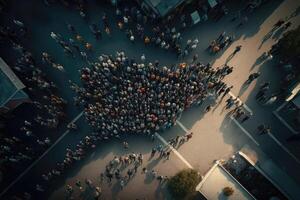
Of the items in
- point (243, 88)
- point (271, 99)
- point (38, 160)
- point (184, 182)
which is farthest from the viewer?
point (243, 88)

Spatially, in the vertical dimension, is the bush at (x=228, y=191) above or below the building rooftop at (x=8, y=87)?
below

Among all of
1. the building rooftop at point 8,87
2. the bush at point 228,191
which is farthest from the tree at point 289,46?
the building rooftop at point 8,87

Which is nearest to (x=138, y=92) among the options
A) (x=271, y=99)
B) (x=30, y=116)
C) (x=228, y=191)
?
(x=30, y=116)

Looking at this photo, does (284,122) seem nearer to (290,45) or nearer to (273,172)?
(273,172)

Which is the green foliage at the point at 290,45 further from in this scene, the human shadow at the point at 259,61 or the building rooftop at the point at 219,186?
the building rooftop at the point at 219,186

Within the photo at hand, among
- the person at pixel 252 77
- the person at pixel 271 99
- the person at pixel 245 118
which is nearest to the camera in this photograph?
the person at pixel 271 99

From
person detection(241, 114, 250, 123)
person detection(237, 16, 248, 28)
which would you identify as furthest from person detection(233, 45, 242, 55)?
person detection(241, 114, 250, 123)
